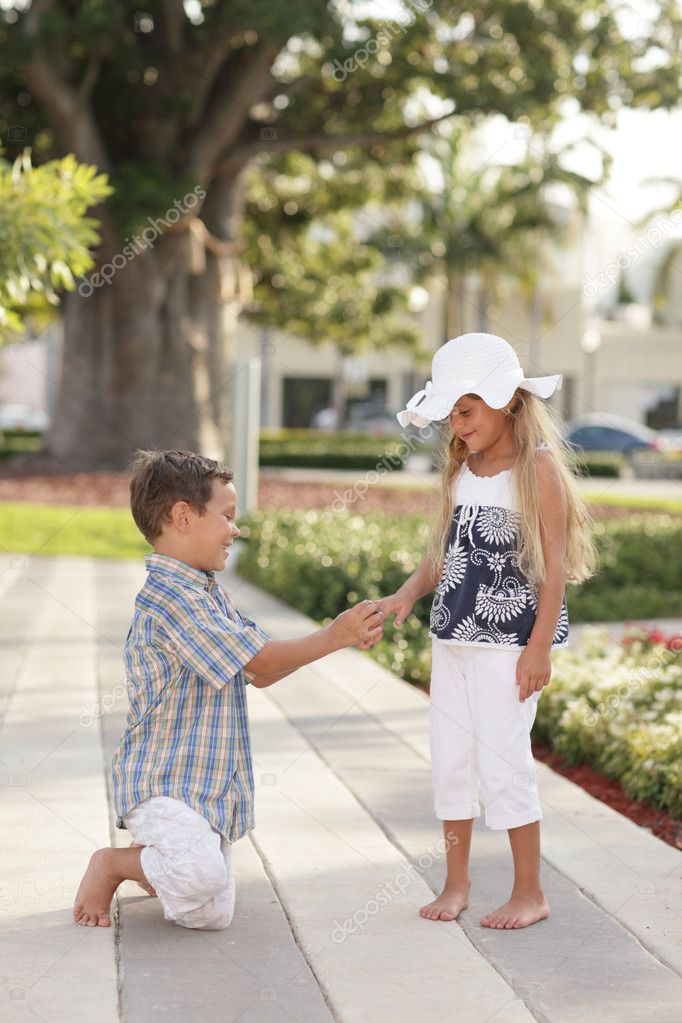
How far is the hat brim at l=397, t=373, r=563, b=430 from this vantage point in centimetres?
347

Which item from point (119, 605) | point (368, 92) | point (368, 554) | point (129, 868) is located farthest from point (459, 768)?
point (368, 92)

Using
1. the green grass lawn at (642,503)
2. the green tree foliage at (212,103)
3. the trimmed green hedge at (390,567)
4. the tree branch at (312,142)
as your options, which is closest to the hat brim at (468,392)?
the trimmed green hedge at (390,567)

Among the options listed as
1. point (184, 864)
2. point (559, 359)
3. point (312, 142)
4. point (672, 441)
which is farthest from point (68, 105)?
point (559, 359)

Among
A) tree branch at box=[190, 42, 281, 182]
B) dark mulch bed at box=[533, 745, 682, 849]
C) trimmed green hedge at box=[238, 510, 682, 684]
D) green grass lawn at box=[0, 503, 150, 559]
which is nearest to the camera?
dark mulch bed at box=[533, 745, 682, 849]

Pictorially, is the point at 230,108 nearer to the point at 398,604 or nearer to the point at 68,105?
the point at 68,105

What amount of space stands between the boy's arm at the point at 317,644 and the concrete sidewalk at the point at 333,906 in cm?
66

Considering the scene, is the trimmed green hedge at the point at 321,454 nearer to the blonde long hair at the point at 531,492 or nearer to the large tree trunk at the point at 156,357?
the large tree trunk at the point at 156,357

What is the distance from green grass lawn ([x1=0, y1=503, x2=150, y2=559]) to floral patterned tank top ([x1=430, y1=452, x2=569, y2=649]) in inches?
354

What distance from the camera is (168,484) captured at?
340 centimetres

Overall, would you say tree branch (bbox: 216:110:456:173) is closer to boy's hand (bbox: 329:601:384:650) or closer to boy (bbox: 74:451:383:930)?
boy (bbox: 74:451:383:930)

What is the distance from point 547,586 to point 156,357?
56.6 ft

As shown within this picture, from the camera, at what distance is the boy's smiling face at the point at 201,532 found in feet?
11.2

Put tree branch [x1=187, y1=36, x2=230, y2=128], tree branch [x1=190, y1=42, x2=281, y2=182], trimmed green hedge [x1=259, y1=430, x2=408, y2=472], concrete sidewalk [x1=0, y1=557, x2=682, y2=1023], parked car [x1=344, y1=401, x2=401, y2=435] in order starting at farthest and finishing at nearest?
parked car [x1=344, y1=401, x2=401, y2=435] < trimmed green hedge [x1=259, y1=430, x2=408, y2=472] < tree branch [x1=190, y1=42, x2=281, y2=182] < tree branch [x1=187, y1=36, x2=230, y2=128] < concrete sidewalk [x1=0, y1=557, x2=682, y2=1023]

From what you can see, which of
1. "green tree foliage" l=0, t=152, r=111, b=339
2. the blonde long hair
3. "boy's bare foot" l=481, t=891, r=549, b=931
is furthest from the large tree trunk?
"boy's bare foot" l=481, t=891, r=549, b=931
